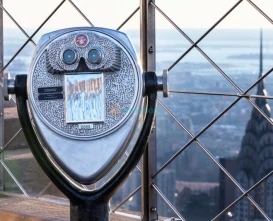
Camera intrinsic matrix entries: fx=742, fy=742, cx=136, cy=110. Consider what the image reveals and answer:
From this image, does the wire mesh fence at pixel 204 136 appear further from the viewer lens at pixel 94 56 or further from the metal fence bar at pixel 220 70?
the viewer lens at pixel 94 56

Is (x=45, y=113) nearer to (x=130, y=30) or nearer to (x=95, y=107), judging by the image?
(x=95, y=107)

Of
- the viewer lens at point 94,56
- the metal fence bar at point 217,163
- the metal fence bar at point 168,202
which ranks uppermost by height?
the viewer lens at point 94,56

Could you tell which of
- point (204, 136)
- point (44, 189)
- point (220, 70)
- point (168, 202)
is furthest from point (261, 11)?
point (44, 189)

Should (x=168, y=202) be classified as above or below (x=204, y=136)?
below

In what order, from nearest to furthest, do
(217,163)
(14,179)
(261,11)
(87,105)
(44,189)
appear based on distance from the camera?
(87,105) < (261,11) < (217,163) < (44,189) < (14,179)

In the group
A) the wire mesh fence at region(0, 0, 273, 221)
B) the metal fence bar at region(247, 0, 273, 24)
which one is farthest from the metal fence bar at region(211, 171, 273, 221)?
the metal fence bar at region(247, 0, 273, 24)

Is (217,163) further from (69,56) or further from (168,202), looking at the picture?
(69,56)

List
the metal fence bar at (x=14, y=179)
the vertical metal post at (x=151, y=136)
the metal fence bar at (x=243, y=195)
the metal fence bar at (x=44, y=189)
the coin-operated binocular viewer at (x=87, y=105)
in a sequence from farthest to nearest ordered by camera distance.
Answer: the metal fence bar at (x=14, y=179)
the metal fence bar at (x=44, y=189)
the vertical metal post at (x=151, y=136)
the metal fence bar at (x=243, y=195)
the coin-operated binocular viewer at (x=87, y=105)

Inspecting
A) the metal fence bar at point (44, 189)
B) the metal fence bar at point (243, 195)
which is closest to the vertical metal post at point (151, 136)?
the metal fence bar at point (243, 195)
